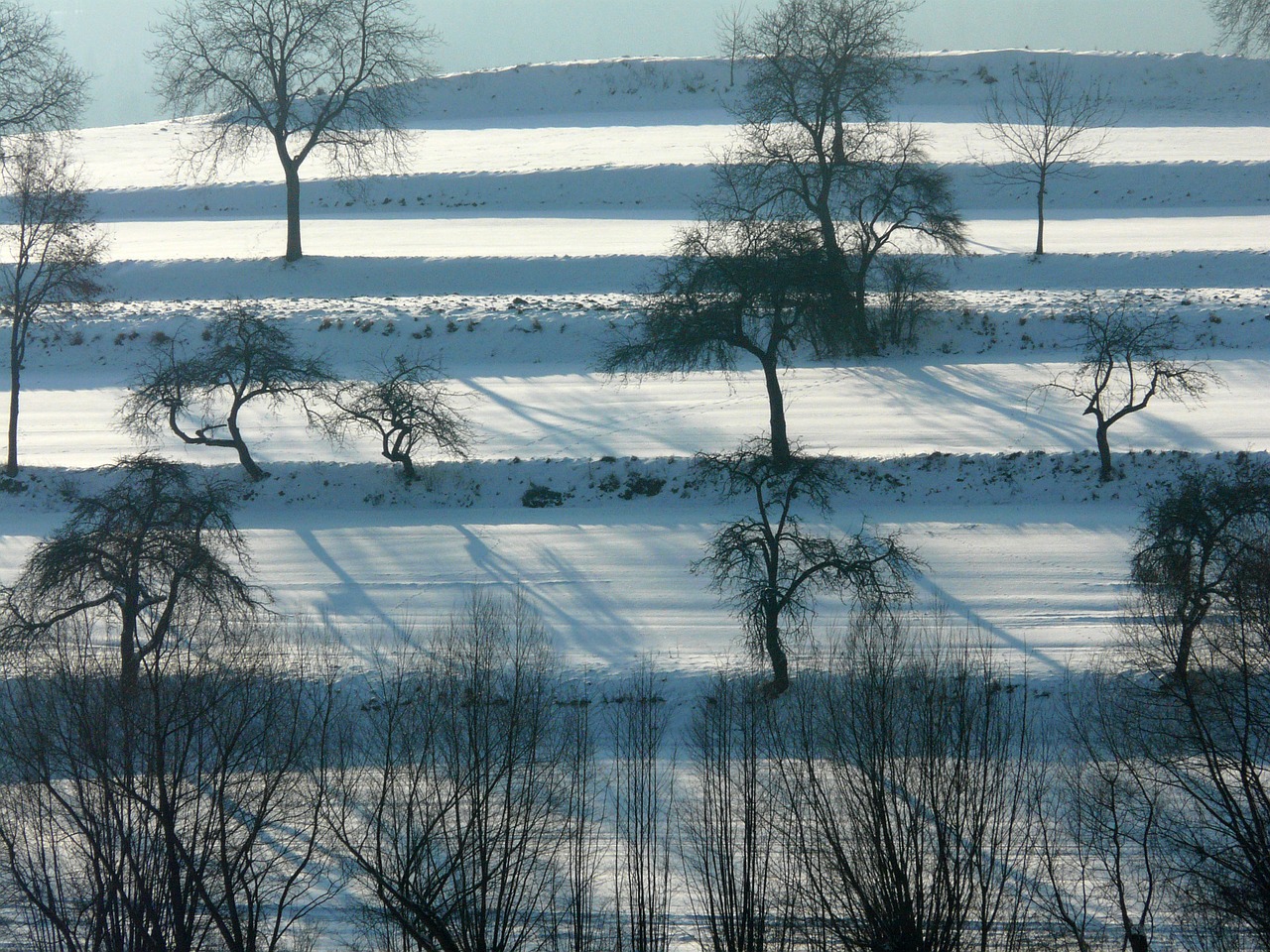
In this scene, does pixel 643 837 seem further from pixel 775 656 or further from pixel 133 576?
pixel 133 576

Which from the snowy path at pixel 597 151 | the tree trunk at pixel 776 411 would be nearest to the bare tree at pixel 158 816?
the tree trunk at pixel 776 411

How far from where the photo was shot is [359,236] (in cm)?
4322

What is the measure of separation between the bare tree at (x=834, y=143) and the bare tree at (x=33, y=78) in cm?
1873

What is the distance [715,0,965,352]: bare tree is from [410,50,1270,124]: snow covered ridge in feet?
70.5

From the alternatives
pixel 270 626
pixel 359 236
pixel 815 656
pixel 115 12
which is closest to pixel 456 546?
pixel 270 626

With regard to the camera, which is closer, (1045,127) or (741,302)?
(741,302)

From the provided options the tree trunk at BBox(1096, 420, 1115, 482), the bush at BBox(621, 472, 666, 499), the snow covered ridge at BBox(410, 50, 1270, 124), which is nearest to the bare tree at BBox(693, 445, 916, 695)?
the bush at BBox(621, 472, 666, 499)

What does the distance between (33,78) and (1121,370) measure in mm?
30416

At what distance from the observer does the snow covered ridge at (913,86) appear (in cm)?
5497

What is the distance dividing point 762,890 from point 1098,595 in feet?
37.3

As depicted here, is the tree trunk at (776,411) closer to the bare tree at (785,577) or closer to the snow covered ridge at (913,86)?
the bare tree at (785,577)

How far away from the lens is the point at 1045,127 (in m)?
Result: 40.7

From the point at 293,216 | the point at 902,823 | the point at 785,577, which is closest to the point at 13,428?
the point at 293,216

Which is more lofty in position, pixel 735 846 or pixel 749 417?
pixel 749 417
